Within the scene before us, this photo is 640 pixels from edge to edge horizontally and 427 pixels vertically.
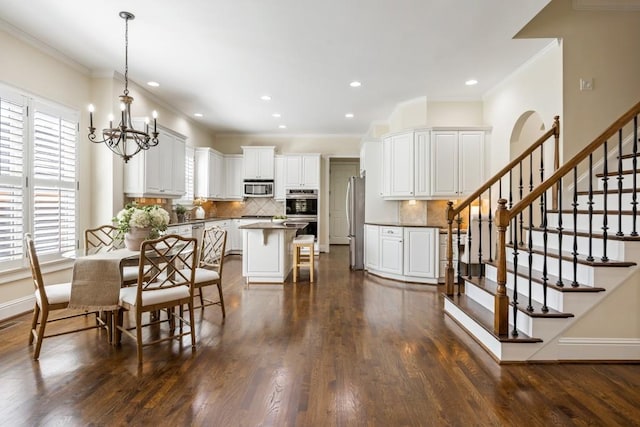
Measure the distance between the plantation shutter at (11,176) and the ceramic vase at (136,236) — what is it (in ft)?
4.96

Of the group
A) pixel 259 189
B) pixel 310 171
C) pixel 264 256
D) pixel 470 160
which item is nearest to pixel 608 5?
pixel 470 160

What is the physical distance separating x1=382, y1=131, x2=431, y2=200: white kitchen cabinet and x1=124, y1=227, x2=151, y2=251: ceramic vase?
3.94 m

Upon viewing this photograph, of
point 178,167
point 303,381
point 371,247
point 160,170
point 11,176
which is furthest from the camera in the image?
point 371,247

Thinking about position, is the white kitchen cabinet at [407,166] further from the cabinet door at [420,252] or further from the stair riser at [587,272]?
the stair riser at [587,272]

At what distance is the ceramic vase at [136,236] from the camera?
3.05m

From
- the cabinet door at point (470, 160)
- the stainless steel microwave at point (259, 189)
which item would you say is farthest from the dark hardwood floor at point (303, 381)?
the stainless steel microwave at point (259, 189)

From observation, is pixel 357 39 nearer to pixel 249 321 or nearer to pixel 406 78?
pixel 406 78

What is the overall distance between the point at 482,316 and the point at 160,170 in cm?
484

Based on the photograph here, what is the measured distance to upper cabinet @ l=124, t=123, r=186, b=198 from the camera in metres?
4.90

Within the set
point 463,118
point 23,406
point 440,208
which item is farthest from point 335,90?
point 23,406

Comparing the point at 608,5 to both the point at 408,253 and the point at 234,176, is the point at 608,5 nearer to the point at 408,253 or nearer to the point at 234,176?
the point at 408,253

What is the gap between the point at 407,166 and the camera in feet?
18.4

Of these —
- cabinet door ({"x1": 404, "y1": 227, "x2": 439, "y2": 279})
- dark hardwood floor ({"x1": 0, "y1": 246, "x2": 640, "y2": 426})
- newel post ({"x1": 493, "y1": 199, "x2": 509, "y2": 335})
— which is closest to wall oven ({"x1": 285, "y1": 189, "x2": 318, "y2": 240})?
cabinet door ({"x1": 404, "y1": 227, "x2": 439, "y2": 279})

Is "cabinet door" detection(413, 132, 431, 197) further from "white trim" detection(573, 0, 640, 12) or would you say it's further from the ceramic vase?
the ceramic vase
